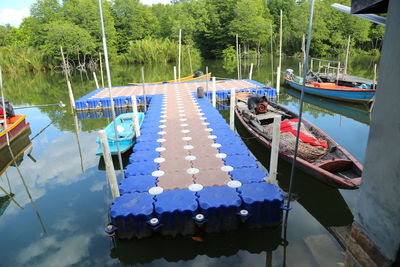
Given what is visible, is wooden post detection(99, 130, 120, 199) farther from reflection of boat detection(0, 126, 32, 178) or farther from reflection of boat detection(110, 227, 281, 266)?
reflection of boat detection(0, 126, 32, 178)

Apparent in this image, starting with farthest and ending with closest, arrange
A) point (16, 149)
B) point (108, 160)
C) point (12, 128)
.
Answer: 1. point (12, 128)
2. point (16, 149)
3. point (108, 160)

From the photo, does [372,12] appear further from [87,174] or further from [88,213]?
[87,174]

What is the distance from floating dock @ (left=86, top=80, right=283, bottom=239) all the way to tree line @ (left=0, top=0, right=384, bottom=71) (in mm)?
25405

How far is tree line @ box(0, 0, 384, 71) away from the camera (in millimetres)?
32125

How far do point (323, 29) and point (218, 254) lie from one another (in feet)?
142

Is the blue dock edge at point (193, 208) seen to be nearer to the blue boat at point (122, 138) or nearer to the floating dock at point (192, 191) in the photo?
the floating dock at point (192, 191)

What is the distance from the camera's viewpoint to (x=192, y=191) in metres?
4.71

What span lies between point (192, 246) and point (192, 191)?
94 cm

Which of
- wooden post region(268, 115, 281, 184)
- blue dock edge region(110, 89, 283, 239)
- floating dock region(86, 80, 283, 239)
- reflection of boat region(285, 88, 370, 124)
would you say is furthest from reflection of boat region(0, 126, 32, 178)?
reflection of boat region(285, 88, 370, 124)

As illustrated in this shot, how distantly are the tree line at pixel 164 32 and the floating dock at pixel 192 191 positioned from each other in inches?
1000

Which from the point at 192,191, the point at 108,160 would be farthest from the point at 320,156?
the point at 108,160

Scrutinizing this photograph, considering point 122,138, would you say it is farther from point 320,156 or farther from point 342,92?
point 342,92

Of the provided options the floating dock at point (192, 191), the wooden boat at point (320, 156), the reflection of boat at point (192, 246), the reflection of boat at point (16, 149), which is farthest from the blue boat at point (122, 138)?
the wooden boat at point (320, 156)

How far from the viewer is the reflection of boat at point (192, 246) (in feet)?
14.4
